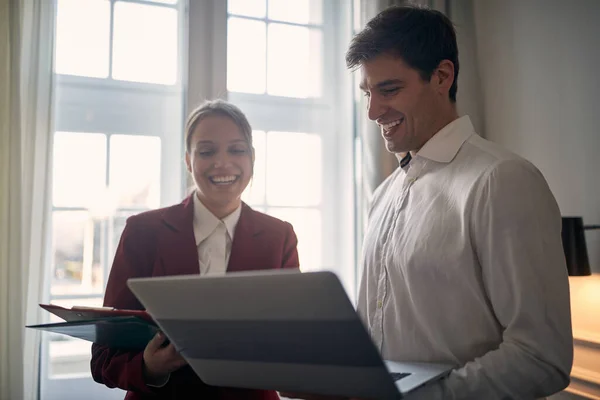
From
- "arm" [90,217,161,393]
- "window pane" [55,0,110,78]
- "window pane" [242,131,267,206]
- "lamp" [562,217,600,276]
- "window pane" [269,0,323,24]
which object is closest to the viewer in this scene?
"arm" [90,217,161,393]

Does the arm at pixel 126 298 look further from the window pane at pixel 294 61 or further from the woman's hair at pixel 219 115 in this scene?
the window pane at pixel 294 61

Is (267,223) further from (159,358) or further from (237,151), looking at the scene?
(159,358)

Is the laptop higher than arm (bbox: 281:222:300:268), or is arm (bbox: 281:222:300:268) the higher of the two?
arm (bbox: 281:222:300:268)

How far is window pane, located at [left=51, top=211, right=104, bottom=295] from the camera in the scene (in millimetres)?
2242

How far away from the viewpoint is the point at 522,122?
2375mm

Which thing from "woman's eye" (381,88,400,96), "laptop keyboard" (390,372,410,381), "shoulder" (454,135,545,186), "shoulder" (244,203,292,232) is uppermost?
"woman's eye" (381,88,400,96)

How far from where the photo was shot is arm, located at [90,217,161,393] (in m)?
1.20

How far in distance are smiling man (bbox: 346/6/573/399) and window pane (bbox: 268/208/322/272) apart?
1.26 m

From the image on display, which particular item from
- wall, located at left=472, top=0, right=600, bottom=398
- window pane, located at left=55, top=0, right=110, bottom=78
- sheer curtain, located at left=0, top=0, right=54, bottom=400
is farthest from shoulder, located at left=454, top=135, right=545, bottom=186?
window pane, located at left=55, top=0, right=110, bottom=78

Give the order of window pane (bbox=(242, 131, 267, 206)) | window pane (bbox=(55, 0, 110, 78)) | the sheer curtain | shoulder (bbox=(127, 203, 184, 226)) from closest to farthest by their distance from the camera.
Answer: shoulder (bbox=(127, 203, 184, 226)), the sheer curtain, window pane (bbox=(55, 0, 110, 78)), window pane (bbox=(242, 131, 267, 206))

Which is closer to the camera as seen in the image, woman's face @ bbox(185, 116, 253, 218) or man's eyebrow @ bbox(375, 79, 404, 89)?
man's eyebrow @ bbox(375, 79, 404, 89)

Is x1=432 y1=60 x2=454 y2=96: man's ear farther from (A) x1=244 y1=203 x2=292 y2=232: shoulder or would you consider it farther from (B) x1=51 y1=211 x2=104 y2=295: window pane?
(B) x1=51 y1=211 x2=104 y2=295: window pane

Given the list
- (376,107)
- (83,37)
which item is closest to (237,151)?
(376,107)

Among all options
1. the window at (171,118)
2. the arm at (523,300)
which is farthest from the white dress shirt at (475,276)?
the window at (171,118)
